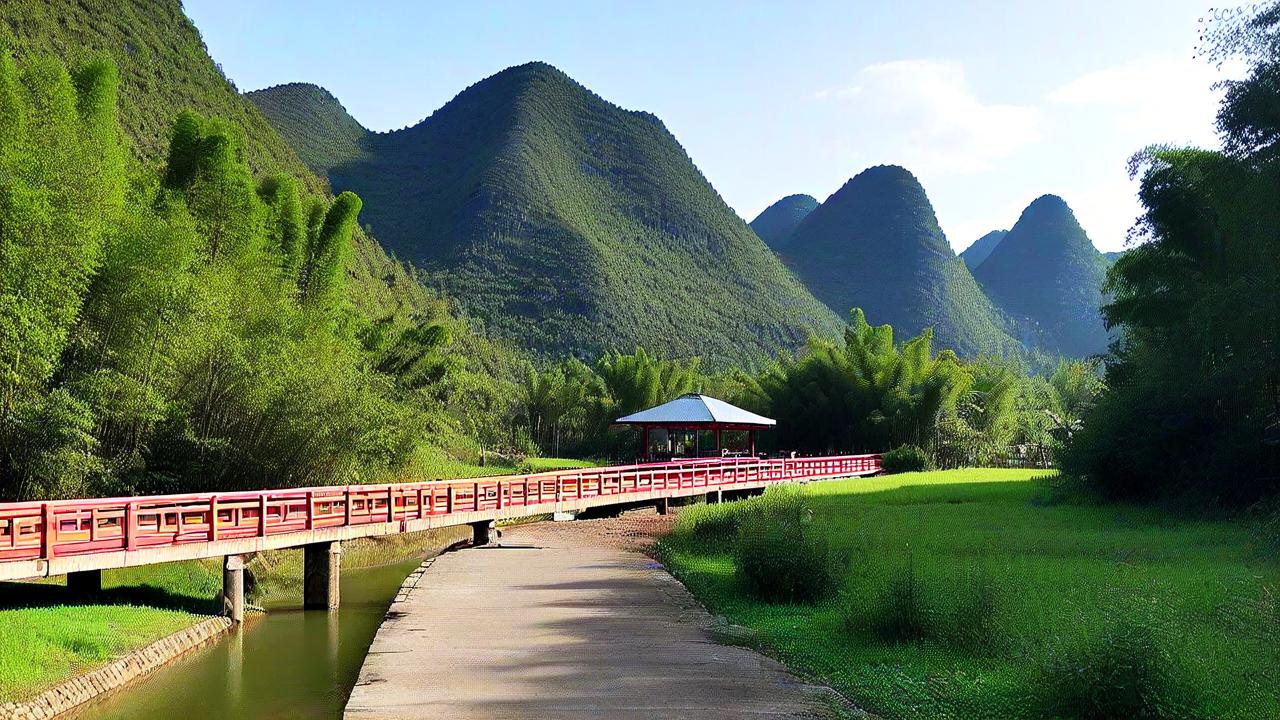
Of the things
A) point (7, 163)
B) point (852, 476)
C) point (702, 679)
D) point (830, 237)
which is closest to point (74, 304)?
point (7, 163)

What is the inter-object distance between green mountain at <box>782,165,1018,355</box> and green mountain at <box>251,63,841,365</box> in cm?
3438

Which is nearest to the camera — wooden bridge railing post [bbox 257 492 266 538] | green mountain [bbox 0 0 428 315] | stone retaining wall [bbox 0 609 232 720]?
stone retaining wall [bbox 0 609 232 720]

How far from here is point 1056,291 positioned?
7323 inches

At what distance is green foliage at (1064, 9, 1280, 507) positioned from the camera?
17.2 m

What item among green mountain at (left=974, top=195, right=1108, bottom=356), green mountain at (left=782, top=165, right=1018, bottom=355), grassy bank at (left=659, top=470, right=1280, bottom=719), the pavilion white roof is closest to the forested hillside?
grassy bank at (left=659, top=470, right=1280, bottom=719)

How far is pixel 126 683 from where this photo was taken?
10.1 metres

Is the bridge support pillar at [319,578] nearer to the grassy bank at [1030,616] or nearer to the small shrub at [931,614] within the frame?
the grassy bank at [1030,616]

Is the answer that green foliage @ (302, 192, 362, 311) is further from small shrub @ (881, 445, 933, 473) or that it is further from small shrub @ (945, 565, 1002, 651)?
small shrub @ (881, 445, 933, 473)

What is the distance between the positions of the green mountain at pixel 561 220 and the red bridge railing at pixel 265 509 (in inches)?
2188

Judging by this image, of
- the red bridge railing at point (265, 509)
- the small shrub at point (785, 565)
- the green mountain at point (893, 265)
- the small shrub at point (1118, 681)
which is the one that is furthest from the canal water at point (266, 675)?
the green mountain at point (893, 265)

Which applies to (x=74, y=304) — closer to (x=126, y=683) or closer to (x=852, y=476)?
(x=126, y=683)

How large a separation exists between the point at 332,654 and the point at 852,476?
26853 millimetres

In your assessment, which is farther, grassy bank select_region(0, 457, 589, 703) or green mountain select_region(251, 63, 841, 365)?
green mountain select_region(251, 63, 841, 365)

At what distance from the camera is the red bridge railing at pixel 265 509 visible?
10.9 metres
